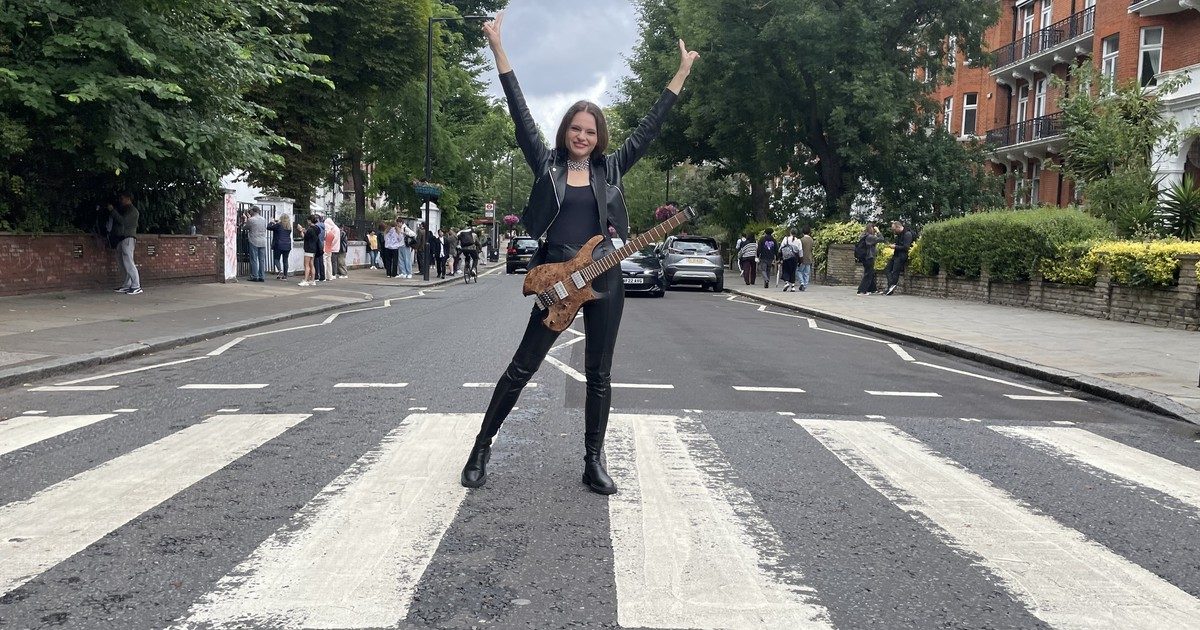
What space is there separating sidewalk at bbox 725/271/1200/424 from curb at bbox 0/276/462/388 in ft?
29.3

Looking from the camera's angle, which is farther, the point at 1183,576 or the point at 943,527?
the point at 943,527

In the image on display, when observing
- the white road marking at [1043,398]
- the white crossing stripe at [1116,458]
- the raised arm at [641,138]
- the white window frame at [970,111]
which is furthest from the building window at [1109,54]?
the raised arm at [641,138]

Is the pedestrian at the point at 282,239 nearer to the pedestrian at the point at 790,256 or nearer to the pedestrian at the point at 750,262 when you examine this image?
the pedestrian at the point at 790,256

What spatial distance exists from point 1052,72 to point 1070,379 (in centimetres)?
3121

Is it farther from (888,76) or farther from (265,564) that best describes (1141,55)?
(265,564)

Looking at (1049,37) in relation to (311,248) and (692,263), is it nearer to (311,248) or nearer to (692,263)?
(692,263)

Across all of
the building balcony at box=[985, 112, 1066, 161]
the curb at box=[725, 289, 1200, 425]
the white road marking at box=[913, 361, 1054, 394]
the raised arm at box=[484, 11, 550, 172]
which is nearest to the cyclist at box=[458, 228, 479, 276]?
the building balcony at box=[985, 112, 1066, 161]

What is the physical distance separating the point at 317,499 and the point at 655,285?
1923 centimetres

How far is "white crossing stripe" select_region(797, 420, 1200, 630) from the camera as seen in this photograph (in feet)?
10.8

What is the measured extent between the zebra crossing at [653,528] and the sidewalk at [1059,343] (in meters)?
2.89

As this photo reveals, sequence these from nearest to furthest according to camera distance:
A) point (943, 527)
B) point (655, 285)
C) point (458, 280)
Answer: point (943, 527), point (655, 285), point (458, 280)

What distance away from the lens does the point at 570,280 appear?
455cm

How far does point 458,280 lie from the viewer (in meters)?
32.6

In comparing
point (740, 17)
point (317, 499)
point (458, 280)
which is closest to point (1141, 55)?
point (740, 17)
